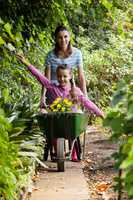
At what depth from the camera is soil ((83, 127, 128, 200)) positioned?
240 inches

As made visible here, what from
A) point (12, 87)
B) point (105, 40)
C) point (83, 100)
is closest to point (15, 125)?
point (83, 100)

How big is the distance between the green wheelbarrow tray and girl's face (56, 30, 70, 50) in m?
1.04

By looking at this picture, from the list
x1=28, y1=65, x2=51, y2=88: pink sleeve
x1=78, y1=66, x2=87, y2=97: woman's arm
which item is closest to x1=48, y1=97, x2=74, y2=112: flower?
x1=28, y1=65, x2=51, y2=88: pink sleeve

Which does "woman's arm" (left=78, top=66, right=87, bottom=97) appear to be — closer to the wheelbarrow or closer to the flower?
the flower

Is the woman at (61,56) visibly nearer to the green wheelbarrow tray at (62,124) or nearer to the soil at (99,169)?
the green wheelbarrow tray at (62,124)

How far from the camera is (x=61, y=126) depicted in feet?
23.0

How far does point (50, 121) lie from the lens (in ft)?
23.0

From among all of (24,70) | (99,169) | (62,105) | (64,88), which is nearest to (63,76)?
(64,88)

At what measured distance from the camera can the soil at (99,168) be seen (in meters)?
6.11

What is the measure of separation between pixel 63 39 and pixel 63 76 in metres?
0.47

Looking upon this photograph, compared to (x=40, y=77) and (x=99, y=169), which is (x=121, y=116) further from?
(x=99, y=169)

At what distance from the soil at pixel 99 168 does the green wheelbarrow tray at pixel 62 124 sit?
0.53m

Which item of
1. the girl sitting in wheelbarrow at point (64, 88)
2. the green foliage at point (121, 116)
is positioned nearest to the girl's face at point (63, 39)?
the girl sitting in wheelbarrow at point (64, 88)

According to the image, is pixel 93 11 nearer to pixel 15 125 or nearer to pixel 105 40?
pixel 15 125
